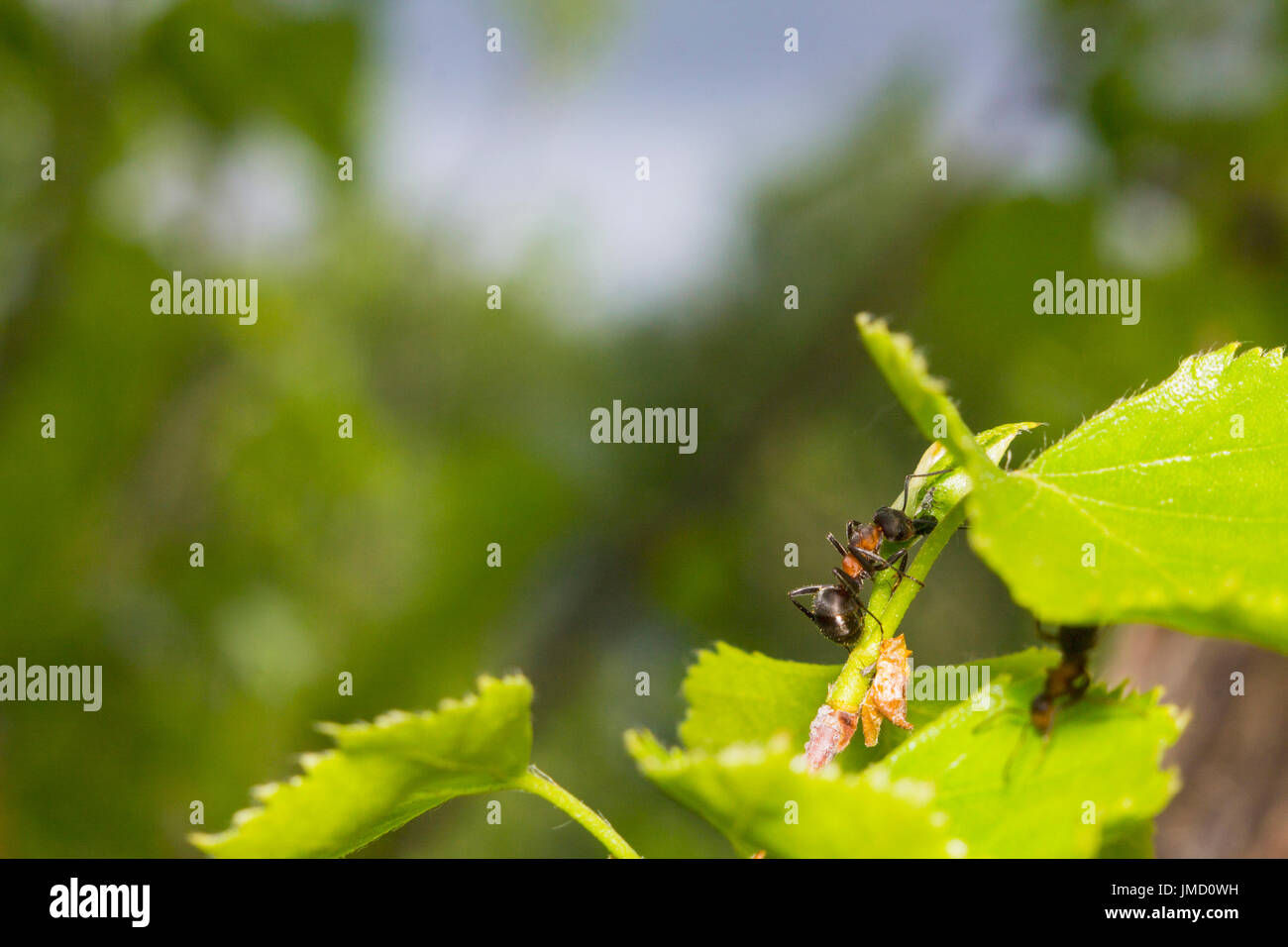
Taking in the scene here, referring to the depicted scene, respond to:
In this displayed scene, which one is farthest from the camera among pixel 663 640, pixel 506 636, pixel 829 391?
pixel 663 640

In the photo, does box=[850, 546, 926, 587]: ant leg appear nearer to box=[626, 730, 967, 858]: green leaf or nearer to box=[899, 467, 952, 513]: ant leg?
box=[899, 467, 952, 513]: ant leg

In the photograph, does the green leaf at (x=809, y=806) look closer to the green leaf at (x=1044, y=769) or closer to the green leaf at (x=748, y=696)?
the green leaf at (x=1044, y=769)

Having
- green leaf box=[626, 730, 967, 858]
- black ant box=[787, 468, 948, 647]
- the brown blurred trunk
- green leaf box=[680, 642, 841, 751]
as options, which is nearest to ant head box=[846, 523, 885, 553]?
black ant box=[787, 468, 948, 647]

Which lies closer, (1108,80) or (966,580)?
(1108,80)

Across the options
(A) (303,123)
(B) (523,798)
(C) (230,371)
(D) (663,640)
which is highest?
(A) (303,123)

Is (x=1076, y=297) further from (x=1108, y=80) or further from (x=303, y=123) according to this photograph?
(x=303, y=123)

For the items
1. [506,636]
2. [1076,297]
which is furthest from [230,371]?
[1076,297]

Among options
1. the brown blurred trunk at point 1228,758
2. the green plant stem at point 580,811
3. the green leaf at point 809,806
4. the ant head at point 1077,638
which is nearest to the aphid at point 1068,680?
→ the ant head at point 1077,638
